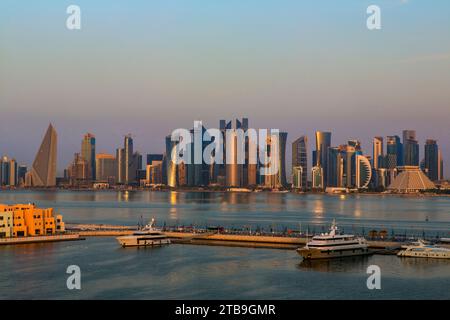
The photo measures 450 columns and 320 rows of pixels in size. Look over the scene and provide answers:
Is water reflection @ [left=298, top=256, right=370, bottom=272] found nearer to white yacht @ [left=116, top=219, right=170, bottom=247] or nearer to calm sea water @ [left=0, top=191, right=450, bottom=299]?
calm sea water @ [left=0, top=191, right=450, bottom=299]

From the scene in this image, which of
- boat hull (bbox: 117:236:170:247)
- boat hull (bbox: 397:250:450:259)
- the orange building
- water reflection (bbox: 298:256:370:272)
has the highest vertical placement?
the orange building

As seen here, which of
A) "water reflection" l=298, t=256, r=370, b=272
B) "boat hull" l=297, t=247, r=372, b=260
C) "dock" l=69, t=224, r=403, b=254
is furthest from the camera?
"dock" l=69, t=224, r=403, b=254

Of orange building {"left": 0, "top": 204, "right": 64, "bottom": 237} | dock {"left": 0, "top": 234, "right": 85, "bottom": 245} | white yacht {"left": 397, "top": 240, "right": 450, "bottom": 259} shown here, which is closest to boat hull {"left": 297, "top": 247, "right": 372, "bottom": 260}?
white yacht {"left": 397, "top": 240, "right": 450, "bottom": 259}

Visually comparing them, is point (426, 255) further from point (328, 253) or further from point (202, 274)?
point (202, 274)

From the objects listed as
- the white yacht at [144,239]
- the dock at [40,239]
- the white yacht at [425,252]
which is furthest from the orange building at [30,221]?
the white yacht at [425,252]

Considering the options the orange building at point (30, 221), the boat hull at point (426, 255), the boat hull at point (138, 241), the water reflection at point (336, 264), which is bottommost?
the water reflection at point (336, 264)

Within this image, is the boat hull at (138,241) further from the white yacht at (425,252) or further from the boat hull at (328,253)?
the white yacht at (425,252)

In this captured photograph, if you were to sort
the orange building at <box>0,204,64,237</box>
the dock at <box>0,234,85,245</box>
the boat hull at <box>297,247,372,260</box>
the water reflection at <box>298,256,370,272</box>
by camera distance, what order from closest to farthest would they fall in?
1. the water reflection at <box>298,256,370,272</box>
2. the boat hull at <box>297,247,372,260</box>
3. the dock at <box>0,234,85,245</box>
4. the orange building at <box>0,204,64,237</box>
